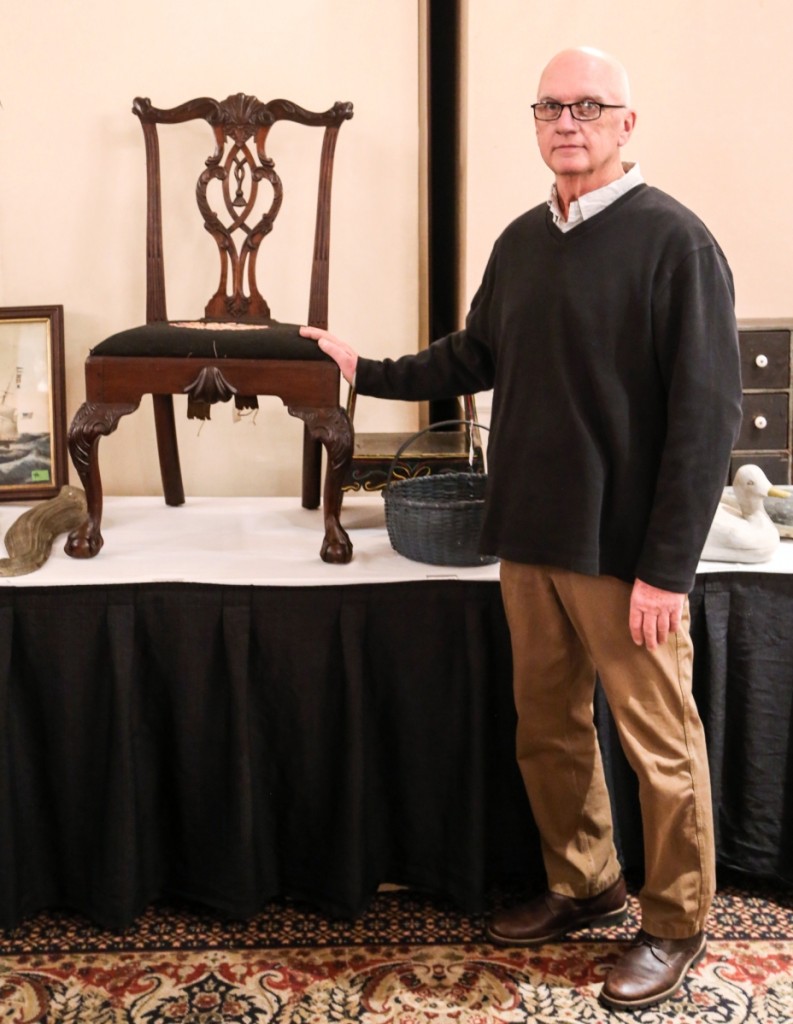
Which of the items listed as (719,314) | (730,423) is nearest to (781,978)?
(730,423)

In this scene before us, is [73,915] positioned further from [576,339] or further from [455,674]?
[576,339]

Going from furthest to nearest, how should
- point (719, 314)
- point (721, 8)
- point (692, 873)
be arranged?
point (721, 8), point (692, 873), point (719, 314)

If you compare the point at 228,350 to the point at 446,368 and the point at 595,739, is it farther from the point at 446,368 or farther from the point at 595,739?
the point at 595,739

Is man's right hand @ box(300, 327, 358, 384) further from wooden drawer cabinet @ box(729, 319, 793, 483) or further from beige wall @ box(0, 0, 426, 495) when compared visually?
wooden drawer cabinet @ box(729, 319, 793, 483)

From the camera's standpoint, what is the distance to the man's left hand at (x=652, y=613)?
4.98 ft

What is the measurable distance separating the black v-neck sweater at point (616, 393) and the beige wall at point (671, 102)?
98 centimetres

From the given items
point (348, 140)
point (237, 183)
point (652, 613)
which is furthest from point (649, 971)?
point (348, 140)

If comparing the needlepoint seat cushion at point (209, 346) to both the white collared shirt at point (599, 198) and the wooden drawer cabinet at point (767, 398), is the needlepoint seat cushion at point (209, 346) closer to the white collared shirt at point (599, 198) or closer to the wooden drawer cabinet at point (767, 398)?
the white collared shirt at point (599, 198)

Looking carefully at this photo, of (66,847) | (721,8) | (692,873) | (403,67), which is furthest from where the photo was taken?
(403,67)

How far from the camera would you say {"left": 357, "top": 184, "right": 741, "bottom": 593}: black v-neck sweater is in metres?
1.48

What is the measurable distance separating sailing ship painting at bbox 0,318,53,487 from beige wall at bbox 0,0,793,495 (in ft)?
0.79

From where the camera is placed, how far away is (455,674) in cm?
191

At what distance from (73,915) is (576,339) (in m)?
1.31

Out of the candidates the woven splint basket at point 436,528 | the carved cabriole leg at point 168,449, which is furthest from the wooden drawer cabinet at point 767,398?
the carved cabriole leg at point 168,449
